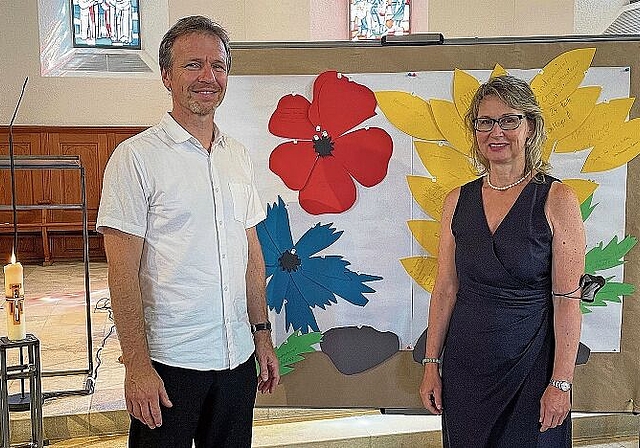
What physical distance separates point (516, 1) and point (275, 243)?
5163mm

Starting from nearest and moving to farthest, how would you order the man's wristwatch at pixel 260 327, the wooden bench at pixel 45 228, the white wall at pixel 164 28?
1. the man's wristwatch at pixel 260 327
2. the wooden bench at pixel 45 228
3. the white wall at pixel 164 28

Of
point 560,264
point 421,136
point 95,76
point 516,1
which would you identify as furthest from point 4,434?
point 516,1

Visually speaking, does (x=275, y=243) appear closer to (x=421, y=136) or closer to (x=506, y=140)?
(x=421, y=136)

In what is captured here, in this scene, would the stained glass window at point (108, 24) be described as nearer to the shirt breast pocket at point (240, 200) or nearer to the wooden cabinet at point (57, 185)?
the wooden cabinet at point (57, 185)

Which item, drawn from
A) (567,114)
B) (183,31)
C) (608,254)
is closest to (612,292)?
(608,254)

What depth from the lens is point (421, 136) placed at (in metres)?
2.26

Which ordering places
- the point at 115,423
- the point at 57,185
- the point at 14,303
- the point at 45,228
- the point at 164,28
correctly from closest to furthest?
the point at 14,303 < the point at 115,423 < the point at 45,228 < the point at 57,185 < the point at 164,28

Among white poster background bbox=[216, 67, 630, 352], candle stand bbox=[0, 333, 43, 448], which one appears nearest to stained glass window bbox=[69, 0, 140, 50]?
candle stand bbox=[0, 333, 43, 448]

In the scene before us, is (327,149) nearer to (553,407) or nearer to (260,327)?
(260,327)

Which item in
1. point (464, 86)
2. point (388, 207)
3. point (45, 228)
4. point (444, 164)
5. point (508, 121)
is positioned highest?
point (464, 86)

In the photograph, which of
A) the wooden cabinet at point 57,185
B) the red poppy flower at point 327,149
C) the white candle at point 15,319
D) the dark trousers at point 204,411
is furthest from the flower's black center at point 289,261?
the wooden cabinet at point 57,185

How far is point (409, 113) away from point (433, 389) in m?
0.82

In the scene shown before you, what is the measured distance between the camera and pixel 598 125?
7.25ft

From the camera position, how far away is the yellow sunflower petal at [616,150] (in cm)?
220
